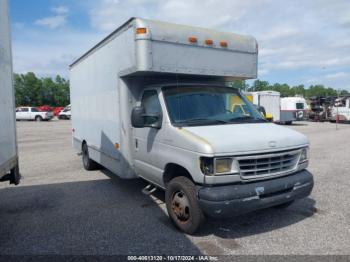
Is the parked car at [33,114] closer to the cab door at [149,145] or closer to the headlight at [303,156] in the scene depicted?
the cab door at [149,145]

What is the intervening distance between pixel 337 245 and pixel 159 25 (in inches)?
161

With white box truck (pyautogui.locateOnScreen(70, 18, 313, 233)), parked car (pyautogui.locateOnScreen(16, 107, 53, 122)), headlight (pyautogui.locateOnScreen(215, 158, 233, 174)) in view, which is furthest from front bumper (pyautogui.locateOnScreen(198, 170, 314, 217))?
parked car (pyautogui.locateOnScreen(16, 107, 53, 122))

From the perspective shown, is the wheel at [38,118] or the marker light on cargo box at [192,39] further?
the wheel at [38,118]

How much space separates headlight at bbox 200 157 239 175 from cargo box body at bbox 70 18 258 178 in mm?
1808

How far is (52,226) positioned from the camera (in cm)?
470

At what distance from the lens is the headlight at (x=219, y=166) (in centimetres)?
388

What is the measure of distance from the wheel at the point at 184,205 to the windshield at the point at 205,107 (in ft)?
3.03

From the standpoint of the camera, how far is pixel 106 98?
625cm

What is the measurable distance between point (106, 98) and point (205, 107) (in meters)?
2.35

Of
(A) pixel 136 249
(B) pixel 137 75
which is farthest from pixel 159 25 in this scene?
(A) pixel 136 249

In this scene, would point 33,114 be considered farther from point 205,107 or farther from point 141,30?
point 205,107

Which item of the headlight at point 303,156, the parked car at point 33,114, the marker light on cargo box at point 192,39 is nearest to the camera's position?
the headlight at point 303,156

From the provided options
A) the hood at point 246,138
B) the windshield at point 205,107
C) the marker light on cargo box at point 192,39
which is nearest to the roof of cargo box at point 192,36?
the marker light on cargo box at point 192,39

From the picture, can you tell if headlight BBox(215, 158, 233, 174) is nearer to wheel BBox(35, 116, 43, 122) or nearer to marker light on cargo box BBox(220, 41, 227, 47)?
marker light on cargo box BBox(220, 41, 227, 47)
